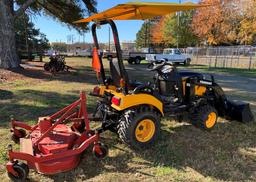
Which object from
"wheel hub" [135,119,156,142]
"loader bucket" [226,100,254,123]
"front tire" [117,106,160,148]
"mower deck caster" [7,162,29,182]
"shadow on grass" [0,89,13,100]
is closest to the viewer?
"mower deck caster" [7,162,29,182]

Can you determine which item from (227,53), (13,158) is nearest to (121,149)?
(13,158)

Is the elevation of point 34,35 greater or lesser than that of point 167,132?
greater

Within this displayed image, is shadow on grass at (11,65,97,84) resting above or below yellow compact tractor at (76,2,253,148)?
below

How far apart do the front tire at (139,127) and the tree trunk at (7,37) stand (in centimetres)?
1157

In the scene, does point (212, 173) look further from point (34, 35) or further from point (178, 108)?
point (34, 35)

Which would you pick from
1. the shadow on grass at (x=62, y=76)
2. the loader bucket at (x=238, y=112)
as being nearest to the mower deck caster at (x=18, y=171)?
the loader bucket at (x=238, y=112)

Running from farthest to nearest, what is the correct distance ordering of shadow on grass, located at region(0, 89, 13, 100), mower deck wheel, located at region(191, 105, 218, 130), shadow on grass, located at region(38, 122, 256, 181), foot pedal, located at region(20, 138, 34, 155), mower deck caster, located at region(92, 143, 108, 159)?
shadow on grass, located at region(0, 89, 13, 100) → mower deck wheel, located at region(191, 105, 218, 130) → mower deck caster, located at region(92, 143, 108, 159) → shadow on grass, located at region(38, 122, 256, 181) → foot pedal, located at region(20, 138, 34, 155)

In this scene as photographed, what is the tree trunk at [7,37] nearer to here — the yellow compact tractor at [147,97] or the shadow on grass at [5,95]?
the shadow on grass at [5,95]

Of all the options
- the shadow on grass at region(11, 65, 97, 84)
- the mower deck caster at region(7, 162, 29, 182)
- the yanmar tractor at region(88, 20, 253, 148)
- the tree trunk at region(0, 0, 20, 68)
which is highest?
the tree trunk at region(0, 0, 20, 68)

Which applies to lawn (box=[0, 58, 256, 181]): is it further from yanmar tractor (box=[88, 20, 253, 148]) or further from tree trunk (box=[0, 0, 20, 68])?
tree trunk (box=[0, 0, 20, 68])

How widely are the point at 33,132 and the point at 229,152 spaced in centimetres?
298

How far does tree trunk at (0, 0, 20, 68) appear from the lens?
13.4 m

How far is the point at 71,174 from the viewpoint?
3.50 meters

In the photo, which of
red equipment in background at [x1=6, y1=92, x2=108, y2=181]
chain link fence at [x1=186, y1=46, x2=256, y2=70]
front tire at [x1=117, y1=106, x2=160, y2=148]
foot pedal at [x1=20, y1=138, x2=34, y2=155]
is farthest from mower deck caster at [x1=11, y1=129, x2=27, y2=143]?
chain link fence at [x1=186, y1=46, x2=256, y2=70]
